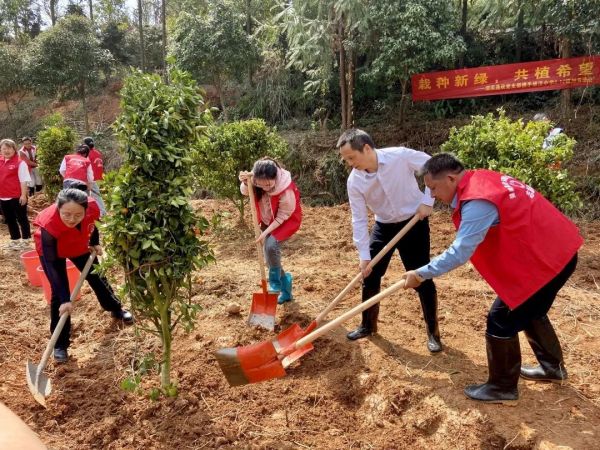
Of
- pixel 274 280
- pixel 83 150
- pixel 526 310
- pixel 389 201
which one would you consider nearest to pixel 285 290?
pixel 274 280

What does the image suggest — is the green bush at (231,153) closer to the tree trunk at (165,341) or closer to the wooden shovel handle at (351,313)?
the tree trunk at (165,341)

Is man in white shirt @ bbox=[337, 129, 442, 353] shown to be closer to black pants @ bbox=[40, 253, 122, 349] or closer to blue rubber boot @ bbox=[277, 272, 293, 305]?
blue rubber boot @ bbox=[277, 272, 293, 305]

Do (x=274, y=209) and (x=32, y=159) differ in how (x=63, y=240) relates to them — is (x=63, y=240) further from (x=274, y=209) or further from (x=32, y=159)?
(x=32, y=159)

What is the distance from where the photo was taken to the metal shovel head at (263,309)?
14.0 feet

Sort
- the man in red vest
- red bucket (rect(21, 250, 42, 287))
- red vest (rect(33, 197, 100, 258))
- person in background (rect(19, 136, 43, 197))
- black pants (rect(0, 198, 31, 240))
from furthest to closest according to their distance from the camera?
1. person in background (rect(19, 136, 43, 197))
2. black pants (rect(0, 198, 31, 240))
3. red bucket (rect(21, 250, 42, 287))
4. red vest (rect(33, 197, 100, 258))
5. the man in red vest

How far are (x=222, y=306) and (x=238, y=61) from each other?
1041cm

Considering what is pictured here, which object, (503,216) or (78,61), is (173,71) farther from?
(78,61)

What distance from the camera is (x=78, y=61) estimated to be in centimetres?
1568

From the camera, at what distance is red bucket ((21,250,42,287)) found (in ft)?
18.4

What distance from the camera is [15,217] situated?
7.71 m

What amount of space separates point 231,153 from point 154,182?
4.50 metres

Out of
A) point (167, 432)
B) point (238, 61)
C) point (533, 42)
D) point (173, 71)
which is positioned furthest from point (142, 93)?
point (533, 42)

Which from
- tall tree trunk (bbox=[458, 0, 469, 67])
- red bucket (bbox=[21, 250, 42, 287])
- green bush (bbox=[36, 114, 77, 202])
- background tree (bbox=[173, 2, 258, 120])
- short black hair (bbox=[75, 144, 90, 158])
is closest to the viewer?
red bucket (bbox=[21, 250, 42, 287])

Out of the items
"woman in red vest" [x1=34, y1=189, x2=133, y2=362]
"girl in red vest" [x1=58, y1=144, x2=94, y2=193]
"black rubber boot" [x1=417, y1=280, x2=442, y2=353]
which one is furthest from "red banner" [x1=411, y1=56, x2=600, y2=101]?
"woman in red vest" [x1=34, y1=189, x2=133, y2=362]
